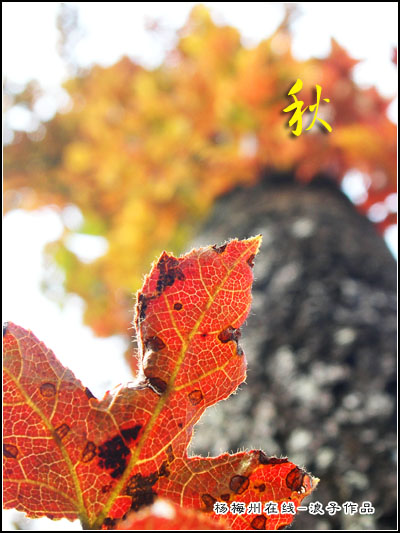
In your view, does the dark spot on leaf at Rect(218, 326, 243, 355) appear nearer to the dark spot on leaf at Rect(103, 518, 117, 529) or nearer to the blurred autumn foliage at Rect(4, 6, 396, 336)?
the dark spot on leaf at Rect(103, 518, 117, 529)

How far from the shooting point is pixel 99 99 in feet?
9.66

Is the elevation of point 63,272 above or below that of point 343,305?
above

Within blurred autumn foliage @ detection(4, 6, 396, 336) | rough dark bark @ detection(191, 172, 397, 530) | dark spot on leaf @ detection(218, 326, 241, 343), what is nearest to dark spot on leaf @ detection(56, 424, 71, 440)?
dark spot on leaf @ detection(218, 326, 241, 343)

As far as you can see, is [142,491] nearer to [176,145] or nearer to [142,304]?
[142,304]

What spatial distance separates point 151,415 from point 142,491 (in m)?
0.04

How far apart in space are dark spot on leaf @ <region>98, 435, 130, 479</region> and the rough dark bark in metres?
0.35

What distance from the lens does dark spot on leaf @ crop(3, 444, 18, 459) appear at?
9.1 inches

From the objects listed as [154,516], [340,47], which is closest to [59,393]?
[154,516]

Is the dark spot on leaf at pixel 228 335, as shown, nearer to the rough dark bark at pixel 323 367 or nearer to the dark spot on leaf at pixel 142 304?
the dark spot on leaf at pixel 142 304

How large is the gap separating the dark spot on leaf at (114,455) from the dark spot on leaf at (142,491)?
0.01 metres

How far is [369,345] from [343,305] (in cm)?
14

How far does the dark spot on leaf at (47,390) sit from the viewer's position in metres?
0.23

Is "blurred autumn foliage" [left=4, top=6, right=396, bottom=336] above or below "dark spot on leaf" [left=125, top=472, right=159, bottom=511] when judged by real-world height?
above

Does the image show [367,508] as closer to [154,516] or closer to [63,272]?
[154,516]
